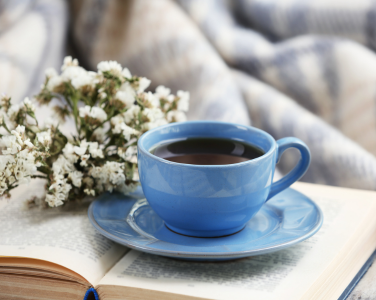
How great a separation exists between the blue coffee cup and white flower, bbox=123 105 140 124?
0.08 metres

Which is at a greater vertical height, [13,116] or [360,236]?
[360,236]

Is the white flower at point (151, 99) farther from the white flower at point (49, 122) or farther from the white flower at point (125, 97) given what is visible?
the white flower at point (49, 122)

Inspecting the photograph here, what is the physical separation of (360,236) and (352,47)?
1.90 ft

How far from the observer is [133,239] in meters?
0.52

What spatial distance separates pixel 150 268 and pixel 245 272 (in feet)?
0.34

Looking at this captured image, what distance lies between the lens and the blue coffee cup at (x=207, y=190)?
49cm

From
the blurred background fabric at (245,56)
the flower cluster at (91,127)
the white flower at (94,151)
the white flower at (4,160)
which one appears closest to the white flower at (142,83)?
the flower cluster at (91,127)

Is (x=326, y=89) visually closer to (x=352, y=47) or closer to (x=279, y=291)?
(x=352, y=47)

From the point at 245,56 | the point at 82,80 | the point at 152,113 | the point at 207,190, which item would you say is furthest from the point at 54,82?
the point at 245,56

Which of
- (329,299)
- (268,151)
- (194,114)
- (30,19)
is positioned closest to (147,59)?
(194,114)

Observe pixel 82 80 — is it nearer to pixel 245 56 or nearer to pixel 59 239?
pixel 59 239

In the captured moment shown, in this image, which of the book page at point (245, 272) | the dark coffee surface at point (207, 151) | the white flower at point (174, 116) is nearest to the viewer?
the book page at point (245, 272)

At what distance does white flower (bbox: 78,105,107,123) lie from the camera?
2.04 feet

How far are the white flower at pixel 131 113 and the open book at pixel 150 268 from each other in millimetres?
153
